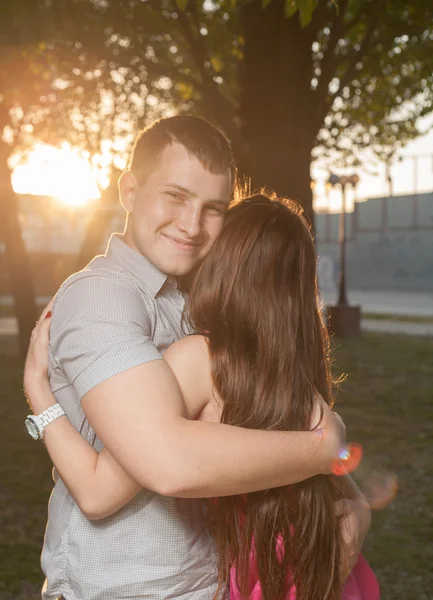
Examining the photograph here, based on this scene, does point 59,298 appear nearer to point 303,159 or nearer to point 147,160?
point 147,160

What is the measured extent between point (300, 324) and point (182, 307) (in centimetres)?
33

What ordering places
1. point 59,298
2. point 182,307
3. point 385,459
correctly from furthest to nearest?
point 385,459 < point 182,307 < point 59,298

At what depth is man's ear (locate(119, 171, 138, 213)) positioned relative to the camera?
2.02m

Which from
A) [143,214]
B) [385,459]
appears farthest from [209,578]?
[385,459]

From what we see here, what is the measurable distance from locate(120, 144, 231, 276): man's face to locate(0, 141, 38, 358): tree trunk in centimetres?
1204

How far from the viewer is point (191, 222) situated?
6.15ft

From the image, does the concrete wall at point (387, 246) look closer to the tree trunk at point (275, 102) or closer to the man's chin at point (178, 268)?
the tree trunk at point (275, 102)

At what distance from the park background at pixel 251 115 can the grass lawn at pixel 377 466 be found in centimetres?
2

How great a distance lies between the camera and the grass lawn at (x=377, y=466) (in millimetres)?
4793

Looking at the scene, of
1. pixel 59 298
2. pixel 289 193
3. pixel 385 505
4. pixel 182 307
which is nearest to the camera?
pixel 59 298

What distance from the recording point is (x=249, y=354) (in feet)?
5.73

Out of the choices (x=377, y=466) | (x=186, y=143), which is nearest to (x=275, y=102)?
(x=377, y=466)

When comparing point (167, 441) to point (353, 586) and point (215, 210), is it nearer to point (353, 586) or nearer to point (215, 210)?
point (215, 210)

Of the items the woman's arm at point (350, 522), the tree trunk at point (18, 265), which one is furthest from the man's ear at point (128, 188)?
the tree trunk at point (18, 265)
